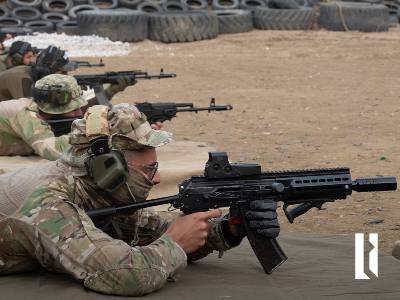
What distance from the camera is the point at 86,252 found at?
145 inches

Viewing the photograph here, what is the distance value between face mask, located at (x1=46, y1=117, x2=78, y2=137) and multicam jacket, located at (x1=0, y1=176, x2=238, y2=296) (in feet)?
10.7

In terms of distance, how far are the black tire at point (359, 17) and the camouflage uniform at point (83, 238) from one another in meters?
15.9

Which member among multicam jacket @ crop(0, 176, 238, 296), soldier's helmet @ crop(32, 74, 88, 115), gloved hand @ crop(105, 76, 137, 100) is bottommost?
gloved hand @ crop(105, 76, 137, 100)

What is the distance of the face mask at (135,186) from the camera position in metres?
3.90

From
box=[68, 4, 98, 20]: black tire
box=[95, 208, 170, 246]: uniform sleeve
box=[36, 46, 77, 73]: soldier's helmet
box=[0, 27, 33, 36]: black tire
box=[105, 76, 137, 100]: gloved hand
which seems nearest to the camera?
box=[95, 208, 170, 246]: uniform sleeve

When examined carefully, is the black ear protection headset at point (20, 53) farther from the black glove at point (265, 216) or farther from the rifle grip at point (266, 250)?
the black glove at point (265, 216)

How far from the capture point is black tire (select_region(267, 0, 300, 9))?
67.3ft

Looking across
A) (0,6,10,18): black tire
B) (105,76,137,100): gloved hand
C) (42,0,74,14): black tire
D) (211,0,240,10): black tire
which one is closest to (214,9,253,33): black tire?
(211,0,240,10): black tire

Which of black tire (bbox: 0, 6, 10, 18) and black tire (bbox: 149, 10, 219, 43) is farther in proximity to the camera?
black tire (bbox: 0, 6, 10, 18)

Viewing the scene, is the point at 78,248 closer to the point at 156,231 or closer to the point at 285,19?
the point at 156,231

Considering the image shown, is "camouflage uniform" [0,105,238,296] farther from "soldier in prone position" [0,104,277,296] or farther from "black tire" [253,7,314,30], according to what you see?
"black tire" [253,7,314,30]

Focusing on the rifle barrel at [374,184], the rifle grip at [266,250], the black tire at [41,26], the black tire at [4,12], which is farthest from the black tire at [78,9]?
the rifle barrel at [374,184]

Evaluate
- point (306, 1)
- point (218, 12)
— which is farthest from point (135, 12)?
point (306, 1)

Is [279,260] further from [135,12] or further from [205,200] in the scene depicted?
[135,12]
